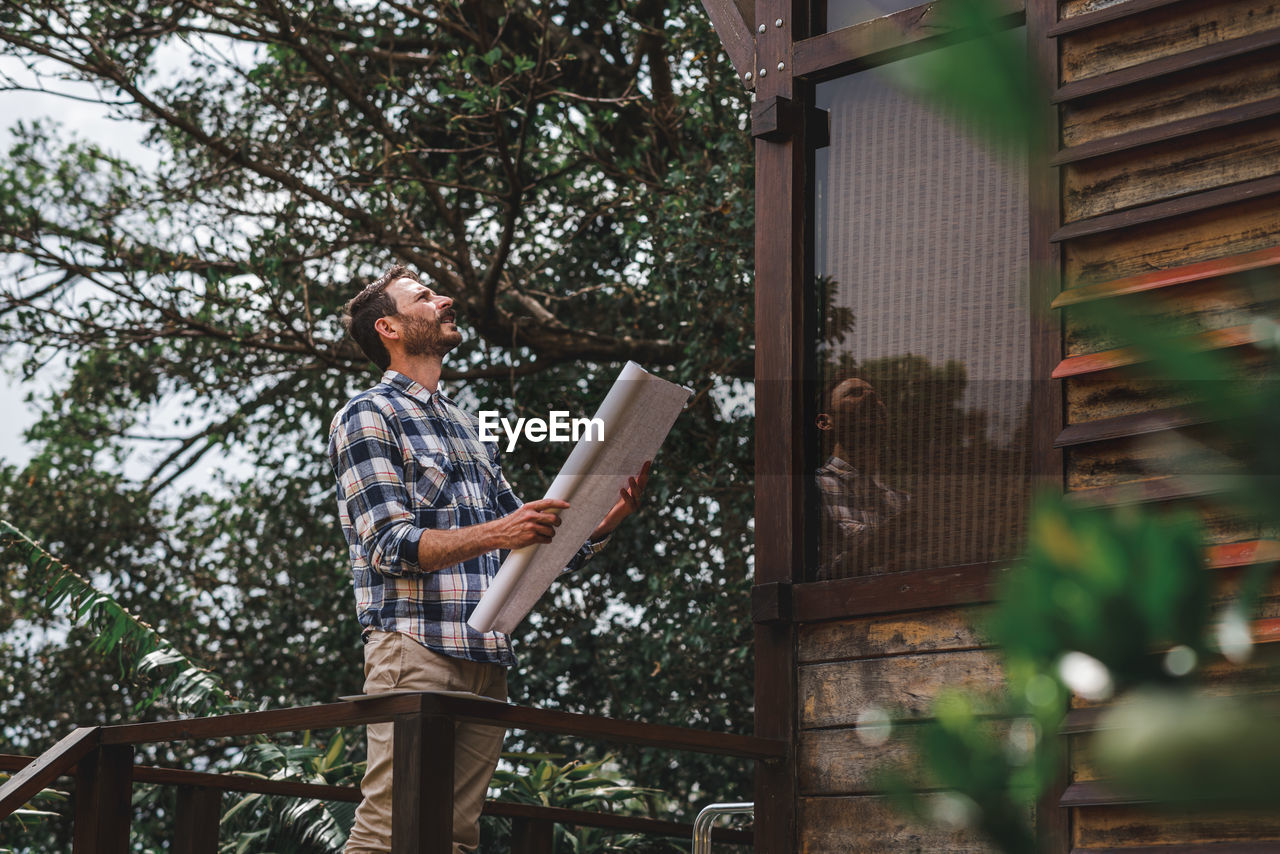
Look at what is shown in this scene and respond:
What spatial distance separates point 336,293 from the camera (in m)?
8.92

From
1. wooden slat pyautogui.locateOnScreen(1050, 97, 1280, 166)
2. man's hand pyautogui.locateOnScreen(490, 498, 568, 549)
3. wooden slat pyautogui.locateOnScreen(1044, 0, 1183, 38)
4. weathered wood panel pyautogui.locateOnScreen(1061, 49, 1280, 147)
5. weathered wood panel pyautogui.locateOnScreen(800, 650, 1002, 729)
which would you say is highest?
wooden slat pyautogui.locateOnScreen(1044, 0, 1183, 38)

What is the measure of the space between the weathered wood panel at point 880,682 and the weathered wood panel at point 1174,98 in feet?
3.78

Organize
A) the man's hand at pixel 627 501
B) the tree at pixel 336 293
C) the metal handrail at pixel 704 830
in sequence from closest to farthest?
the man's hand at pixel 627 501
the metal handrail at pixel 704 830
the tree at pixel 336 293

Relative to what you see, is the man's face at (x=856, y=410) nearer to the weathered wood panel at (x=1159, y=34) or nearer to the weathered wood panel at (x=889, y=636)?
the weathered wood panel at (x=889, y=636)

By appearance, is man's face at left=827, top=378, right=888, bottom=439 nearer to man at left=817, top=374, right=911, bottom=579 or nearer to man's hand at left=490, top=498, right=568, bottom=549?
man at left=817, top=374, right=911, bottom=579

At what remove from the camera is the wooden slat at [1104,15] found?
305cm

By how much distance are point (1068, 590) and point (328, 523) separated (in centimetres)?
939

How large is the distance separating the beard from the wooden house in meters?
0.84

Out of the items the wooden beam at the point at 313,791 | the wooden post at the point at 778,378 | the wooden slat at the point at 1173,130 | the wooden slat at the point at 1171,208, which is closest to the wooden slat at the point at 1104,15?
the wooden slat at the point at 1173,130

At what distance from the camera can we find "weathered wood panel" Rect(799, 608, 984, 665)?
320 centimetres

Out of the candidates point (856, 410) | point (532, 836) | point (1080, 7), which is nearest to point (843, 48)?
point (1080, 7)

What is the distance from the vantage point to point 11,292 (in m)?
8.62

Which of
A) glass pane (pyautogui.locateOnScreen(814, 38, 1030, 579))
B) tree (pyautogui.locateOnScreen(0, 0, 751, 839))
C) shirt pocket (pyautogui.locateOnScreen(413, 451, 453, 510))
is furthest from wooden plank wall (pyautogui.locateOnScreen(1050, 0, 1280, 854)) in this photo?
tree (pyautogui.locateOnScreen(0, 0, 751, 839))

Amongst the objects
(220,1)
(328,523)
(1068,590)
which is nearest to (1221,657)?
(1068,590)
